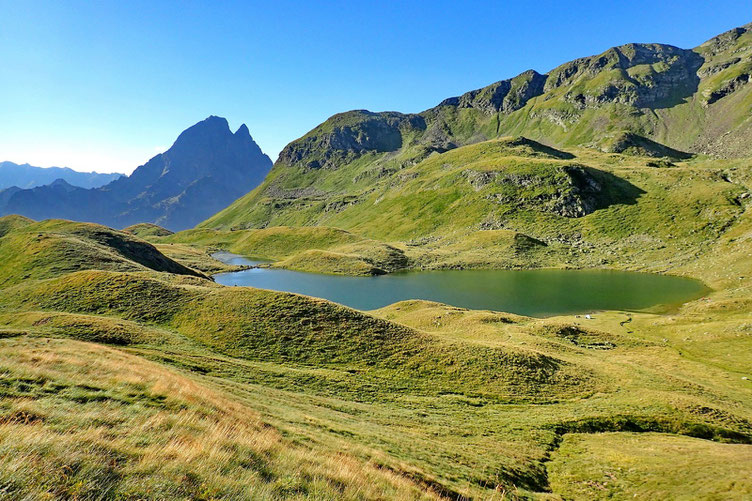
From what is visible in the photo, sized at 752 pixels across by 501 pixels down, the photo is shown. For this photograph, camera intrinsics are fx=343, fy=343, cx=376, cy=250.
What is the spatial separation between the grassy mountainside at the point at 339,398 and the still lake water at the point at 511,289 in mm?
17062

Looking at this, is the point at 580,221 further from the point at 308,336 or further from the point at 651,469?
the point at 651,469

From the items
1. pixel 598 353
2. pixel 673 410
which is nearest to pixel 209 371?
pixel 673 410

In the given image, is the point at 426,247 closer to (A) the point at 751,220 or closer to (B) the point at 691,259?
(B) the point at 691,259

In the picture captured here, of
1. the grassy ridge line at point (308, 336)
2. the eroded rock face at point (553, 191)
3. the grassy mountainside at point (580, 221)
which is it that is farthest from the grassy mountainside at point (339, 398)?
the eroded rock face at point (553, 191)

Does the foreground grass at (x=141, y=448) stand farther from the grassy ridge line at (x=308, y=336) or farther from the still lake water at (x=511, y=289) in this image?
the still lake water at (x=511, y=289)

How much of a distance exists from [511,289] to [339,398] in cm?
8097

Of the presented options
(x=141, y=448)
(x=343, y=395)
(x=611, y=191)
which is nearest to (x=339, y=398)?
(x=343, y=395)

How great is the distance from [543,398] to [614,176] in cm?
18606

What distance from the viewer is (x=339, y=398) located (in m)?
29.5

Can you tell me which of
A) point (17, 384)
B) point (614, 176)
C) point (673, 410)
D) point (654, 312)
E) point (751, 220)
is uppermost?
point (614, 176)

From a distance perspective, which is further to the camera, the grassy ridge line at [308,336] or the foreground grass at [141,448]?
the grassy ridge line at [308,336]

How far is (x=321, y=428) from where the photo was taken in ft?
64.7

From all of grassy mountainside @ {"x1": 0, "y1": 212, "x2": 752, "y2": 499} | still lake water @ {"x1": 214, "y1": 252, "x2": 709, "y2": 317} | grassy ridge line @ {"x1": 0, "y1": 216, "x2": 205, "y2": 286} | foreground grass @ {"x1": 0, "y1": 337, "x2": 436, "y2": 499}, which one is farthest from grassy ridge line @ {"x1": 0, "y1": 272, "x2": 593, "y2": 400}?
still lake water @ {"x1": 214, "y1": 252, "x2": 709, "y2": 317}

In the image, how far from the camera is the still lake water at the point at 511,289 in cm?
8188
